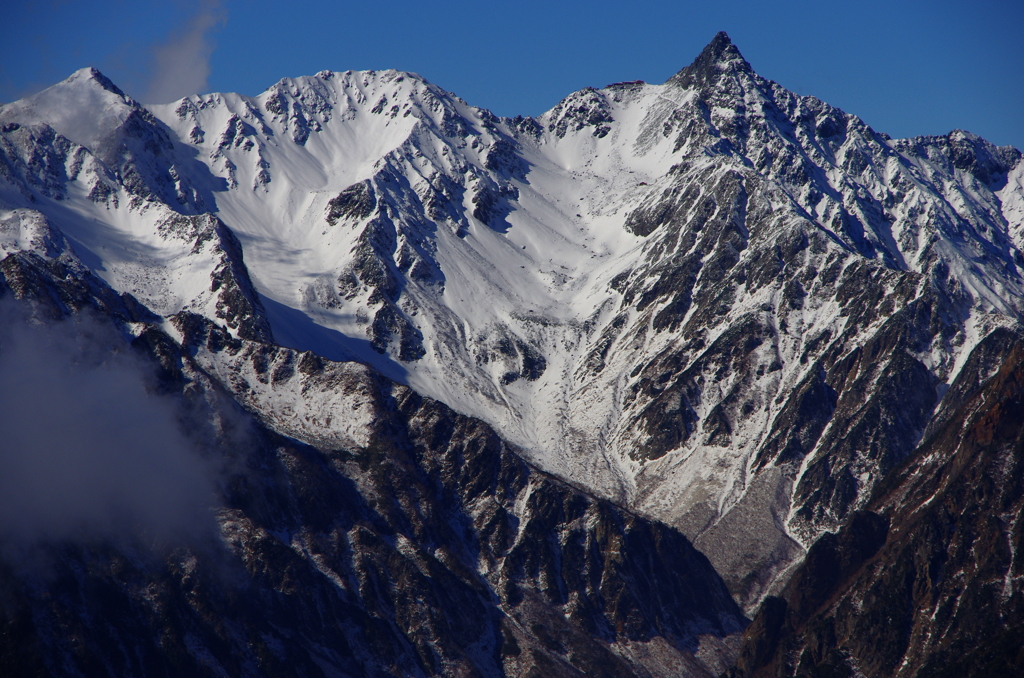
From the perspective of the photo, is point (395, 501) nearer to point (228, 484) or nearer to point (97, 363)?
point (228, 484)

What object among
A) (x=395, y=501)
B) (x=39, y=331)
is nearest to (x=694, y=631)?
(x=395, y=501)

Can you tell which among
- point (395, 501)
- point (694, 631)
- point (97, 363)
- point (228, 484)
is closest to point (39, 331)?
point (97, 363)

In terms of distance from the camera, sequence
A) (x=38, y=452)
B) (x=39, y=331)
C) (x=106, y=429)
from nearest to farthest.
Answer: (x=38, y=452) < (x=106, y=429) < (x=39, y=331)

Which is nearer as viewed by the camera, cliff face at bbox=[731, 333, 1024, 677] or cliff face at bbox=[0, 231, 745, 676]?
cliff face at bbox=[0, 231, 745, 676]

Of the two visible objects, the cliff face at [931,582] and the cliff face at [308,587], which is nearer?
the cliff face at [308,587]

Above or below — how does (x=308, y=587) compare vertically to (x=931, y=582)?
below

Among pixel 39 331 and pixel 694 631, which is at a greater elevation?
pixel 39 331

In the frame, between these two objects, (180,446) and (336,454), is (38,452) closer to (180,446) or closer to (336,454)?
(180,446)

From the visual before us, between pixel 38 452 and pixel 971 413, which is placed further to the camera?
pixel 971 413

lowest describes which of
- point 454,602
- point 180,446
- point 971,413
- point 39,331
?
point 454,602

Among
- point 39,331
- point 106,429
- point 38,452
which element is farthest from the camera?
point 39,331

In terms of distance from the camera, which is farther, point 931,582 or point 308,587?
point 931,582
